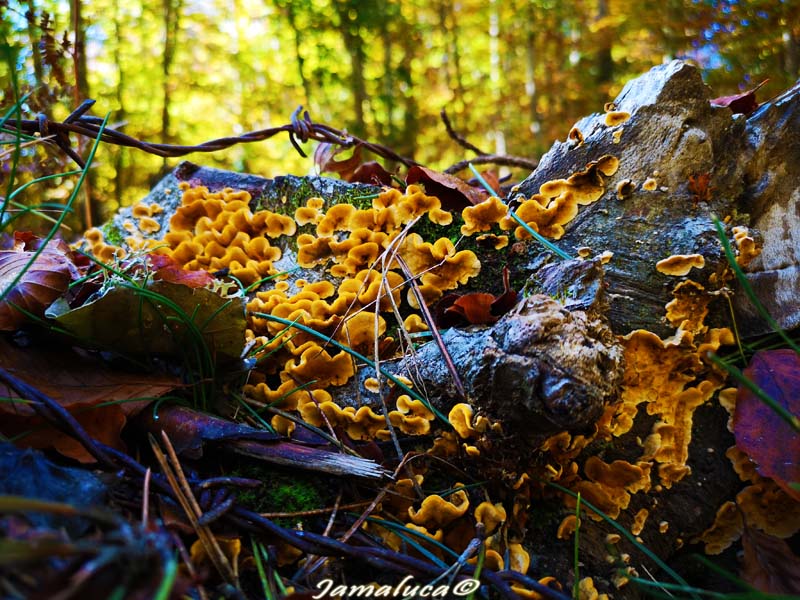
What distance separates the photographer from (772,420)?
4.97 feet

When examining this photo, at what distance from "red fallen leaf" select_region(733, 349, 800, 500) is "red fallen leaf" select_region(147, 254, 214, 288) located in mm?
1758

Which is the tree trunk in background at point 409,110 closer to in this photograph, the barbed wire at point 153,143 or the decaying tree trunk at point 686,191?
the barbed wire at point 153,143

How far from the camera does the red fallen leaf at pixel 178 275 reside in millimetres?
1770

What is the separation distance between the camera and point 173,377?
149 centimetres

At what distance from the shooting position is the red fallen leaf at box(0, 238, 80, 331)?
1.39 m

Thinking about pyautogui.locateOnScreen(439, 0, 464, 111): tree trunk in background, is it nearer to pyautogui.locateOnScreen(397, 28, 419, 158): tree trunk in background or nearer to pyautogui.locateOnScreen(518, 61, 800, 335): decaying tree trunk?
pyautogui.locateOnScreen(397, 28, 419, 158): tree trunk in background

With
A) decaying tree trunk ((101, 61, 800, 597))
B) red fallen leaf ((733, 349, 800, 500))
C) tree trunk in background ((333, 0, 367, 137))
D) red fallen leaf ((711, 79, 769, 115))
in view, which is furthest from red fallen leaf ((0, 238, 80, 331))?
tree trunk in background ((333, 0, 367, 137))

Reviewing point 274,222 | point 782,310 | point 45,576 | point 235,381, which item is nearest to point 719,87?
point 782,310

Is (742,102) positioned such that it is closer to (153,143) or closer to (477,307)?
(477,307)

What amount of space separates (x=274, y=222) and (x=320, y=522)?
4.44 ft

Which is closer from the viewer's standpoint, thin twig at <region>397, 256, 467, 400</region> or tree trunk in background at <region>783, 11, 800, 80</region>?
thin twig at <region>397, 256, 467, 400</region>

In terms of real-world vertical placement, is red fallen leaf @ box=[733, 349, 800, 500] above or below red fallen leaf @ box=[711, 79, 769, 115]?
below

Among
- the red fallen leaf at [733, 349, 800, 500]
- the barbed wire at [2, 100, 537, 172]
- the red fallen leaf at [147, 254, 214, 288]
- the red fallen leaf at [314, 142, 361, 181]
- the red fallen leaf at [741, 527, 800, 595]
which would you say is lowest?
the red fallen leaf at [741, 527, 800, 595]

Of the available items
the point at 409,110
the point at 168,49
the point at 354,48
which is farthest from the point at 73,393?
the point at 168,49
